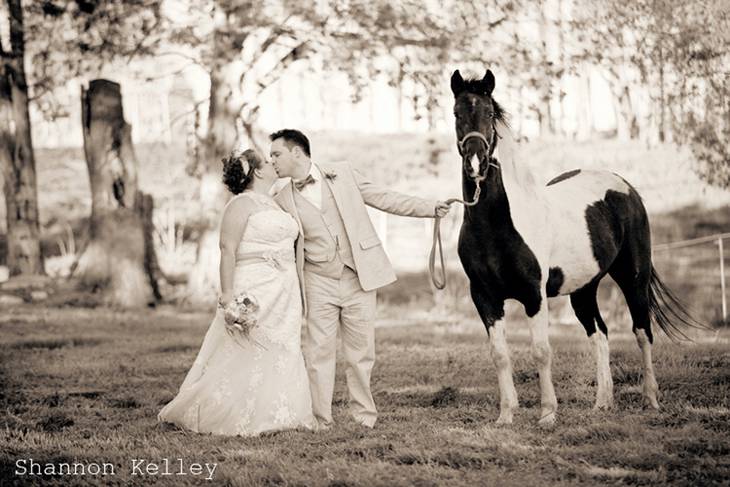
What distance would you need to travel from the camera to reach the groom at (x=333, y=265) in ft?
22.8

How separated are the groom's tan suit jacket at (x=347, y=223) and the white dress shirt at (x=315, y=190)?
0.11 ft

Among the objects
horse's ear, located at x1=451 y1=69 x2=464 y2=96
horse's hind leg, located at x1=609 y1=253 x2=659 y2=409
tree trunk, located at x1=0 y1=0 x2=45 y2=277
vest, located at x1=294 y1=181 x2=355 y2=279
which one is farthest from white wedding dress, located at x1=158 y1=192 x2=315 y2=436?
tree trunk, located at x1=0 y1=0 x2=45 y2=277

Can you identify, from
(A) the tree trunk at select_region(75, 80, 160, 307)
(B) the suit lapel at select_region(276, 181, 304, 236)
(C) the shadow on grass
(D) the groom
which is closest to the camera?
(D) the groom

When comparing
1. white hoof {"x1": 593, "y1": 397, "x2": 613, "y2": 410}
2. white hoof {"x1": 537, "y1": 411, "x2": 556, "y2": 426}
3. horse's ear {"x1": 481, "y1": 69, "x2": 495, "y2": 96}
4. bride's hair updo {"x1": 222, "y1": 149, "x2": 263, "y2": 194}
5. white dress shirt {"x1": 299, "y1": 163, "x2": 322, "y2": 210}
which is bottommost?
white hoof {"x1": 593, "y1": 397, "x2": 613, "y2": 410}

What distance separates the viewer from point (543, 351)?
6965 millimetres

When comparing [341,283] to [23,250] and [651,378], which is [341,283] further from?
[23,250]

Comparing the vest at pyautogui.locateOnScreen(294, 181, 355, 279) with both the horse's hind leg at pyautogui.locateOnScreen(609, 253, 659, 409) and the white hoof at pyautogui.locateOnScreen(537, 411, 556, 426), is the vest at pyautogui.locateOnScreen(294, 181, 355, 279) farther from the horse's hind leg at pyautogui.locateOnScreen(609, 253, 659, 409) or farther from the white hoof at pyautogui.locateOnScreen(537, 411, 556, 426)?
the horse's hind leg at pyautogui.locateOnScreen(609, 253, 659, 409)

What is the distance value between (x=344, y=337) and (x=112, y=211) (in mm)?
11553

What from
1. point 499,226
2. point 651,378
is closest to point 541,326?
point 499,226

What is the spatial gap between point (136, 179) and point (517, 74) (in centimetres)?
737

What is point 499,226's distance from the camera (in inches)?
269

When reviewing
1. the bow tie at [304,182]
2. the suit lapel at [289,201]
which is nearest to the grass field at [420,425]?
the suit lapel at [289,201]

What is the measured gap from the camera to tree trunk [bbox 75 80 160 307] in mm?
17344

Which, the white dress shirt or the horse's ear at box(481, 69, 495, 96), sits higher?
the horse's ear at box(481, 69, 495, 96)
